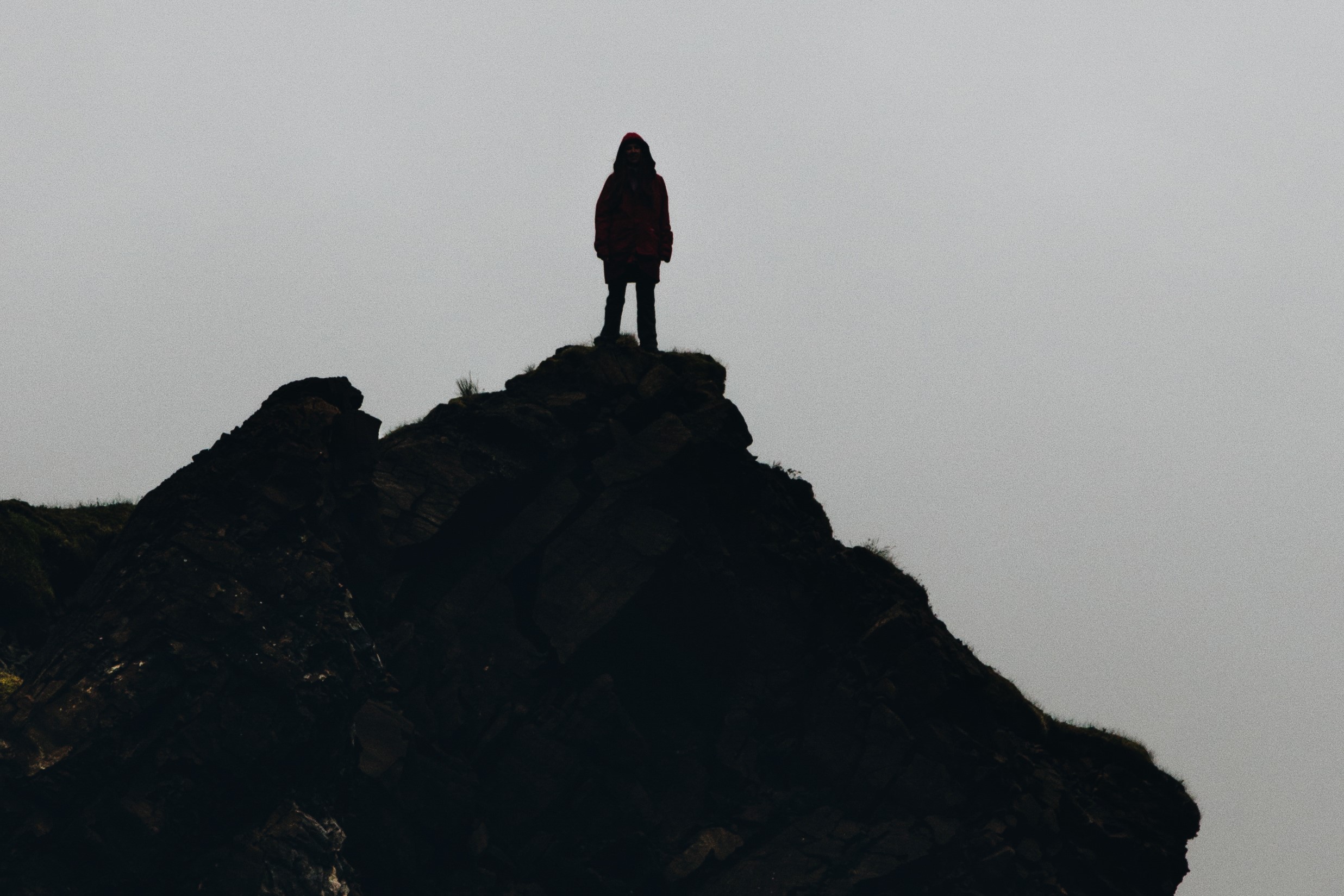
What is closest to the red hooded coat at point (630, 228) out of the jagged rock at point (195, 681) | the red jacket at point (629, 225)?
the red jacket at point (629, 225)

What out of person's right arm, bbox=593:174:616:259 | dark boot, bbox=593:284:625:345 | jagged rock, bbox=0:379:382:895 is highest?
person's right arm, bbox=593:174:616:259

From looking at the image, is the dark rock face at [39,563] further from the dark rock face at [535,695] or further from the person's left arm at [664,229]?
the person's left arm at [664,229]

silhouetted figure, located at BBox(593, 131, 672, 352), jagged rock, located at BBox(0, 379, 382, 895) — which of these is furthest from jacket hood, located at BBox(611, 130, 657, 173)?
jagged rock, located at BBox(0, 379, 382, 895)

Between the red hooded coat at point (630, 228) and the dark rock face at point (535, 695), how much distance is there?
A: 2039 millimetres

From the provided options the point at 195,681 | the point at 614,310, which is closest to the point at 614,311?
the point at 614,310

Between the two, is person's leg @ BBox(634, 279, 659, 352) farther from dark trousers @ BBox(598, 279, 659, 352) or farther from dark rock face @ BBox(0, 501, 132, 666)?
dark rock face @ BBox(0, 501, 132, 666)

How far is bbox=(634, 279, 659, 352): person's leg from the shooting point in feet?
83.5

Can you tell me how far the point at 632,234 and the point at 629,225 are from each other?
0.25m

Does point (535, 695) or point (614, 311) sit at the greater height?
point (614, 311)

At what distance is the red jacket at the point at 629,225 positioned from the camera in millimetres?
25078

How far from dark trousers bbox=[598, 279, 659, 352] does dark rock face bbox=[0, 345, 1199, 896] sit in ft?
2.53

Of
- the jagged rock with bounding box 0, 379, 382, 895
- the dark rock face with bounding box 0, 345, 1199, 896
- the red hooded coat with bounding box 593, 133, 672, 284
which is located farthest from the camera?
the red hooded coat with bounding box 593, 133, 672, 284

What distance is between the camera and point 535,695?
2222 cm

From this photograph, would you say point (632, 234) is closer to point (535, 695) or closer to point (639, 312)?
point (639, 312)
